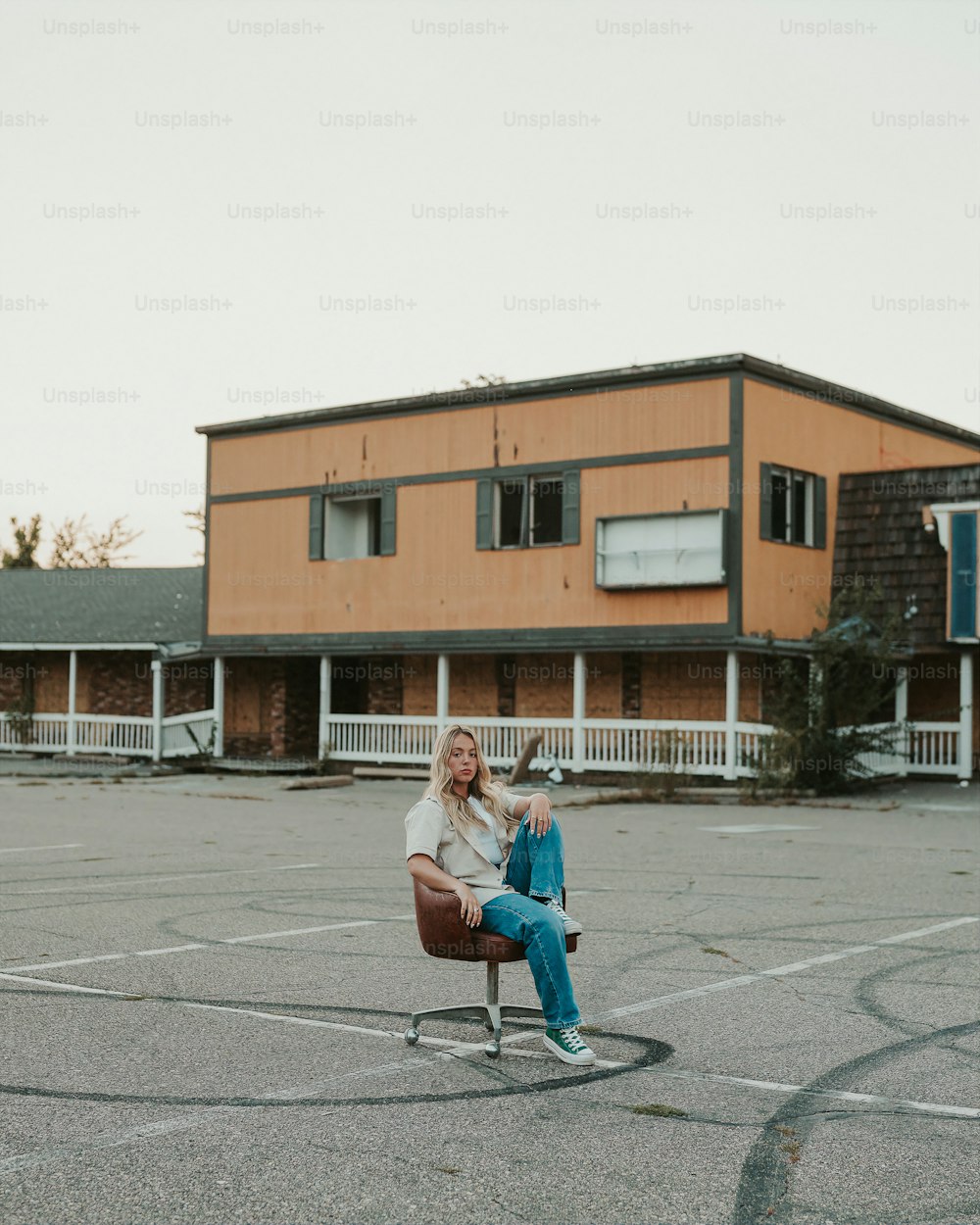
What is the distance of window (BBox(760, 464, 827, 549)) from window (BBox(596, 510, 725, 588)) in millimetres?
1079

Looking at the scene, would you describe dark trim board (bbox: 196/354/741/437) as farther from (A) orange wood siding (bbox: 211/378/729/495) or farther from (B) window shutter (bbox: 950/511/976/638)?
(B) window shutter (bbox: 950/511/976/638)

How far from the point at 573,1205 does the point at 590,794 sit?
2021 cm

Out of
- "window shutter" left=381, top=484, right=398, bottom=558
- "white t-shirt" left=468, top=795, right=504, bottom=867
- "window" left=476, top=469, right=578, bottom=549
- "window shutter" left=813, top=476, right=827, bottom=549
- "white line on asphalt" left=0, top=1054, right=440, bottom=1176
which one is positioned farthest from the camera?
"window shutter" left=381, top=484, right=398, bottom=558

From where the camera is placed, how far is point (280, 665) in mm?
33312

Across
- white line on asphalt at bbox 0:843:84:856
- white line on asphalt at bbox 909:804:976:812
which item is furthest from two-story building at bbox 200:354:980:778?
white line on asphalt at bbox 0:843:84:856

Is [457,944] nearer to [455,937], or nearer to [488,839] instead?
[455,937]

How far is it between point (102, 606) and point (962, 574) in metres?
22.3

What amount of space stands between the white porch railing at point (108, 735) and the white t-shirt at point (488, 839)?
26.3 metres

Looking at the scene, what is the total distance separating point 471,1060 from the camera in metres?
6.57

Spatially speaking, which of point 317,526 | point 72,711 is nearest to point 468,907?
point 317,526

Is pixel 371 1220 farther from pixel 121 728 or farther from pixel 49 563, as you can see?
pixel 49 563

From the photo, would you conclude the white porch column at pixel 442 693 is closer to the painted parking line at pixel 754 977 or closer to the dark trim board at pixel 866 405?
the dark trim board at pixel 866 405

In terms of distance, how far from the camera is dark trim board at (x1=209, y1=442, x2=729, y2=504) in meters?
26.5

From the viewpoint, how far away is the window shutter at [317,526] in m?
31.2
